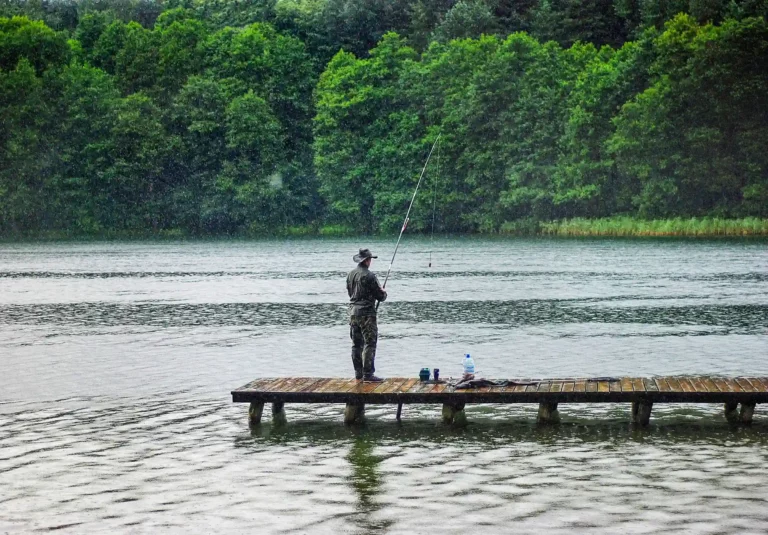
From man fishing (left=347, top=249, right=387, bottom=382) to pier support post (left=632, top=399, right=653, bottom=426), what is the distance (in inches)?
150

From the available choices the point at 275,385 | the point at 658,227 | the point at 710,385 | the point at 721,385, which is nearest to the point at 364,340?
the point at 275,385

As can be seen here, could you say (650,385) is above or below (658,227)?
below

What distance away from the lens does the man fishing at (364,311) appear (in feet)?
56.4

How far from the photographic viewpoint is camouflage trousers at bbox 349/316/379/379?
1742 cm

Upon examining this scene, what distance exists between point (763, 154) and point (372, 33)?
2133 inches

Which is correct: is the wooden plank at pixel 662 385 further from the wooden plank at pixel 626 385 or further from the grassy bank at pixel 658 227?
the grassy bank at pixel 658 227

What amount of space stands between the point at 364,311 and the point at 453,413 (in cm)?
207

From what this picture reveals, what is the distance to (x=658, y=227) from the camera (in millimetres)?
91562

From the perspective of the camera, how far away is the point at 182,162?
369ft

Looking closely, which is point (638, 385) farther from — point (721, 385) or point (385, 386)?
point (385, 386)

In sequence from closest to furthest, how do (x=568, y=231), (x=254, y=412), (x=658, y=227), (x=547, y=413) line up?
(x=547, y=413) → (x=254, y=412) → (x=658, y=227) → (x=568, y=231)

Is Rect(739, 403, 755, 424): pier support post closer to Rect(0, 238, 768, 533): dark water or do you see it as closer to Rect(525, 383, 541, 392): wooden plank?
Rect(0, 238, 768, 533): dark water

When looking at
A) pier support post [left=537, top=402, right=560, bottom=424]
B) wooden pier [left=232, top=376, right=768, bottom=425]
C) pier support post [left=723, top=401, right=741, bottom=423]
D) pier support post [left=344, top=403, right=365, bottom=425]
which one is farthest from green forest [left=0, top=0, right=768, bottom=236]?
pier support post [left=344, top=403, right=365, bottom=425]

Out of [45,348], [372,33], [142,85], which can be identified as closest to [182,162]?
[142,85]
